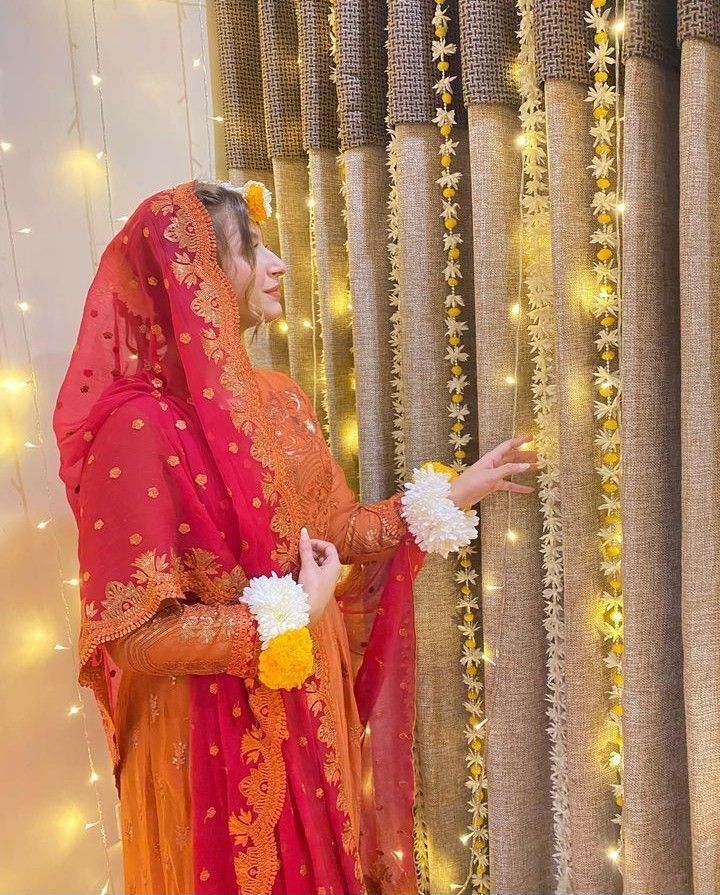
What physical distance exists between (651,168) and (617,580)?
2.09 ft

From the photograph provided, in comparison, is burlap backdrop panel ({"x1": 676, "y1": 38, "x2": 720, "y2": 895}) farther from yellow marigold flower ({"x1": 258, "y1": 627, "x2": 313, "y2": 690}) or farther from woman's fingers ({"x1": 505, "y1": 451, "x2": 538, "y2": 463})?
yellow marigold flower ({"x1": 258, "y1": 627, "x2": 313, "y2": 690})

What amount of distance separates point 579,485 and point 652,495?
0.40 ft

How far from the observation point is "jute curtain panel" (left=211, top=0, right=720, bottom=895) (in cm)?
104

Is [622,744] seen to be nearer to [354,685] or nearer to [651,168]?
[354,685]

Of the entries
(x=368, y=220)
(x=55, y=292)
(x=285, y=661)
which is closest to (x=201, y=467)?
(x=285, y=661)

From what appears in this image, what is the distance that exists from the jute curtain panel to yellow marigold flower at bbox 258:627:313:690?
441mm

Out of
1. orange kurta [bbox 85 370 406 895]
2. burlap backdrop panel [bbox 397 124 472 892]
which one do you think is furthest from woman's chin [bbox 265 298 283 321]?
burlap backdrop panel [bbox 397 124 472 892]

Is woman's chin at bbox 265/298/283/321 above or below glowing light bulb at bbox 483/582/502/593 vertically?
above

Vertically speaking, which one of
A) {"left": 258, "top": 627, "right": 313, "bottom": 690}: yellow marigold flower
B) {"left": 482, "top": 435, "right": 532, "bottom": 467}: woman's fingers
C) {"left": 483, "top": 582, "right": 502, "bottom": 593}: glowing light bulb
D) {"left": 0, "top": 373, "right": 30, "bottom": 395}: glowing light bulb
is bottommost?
{"left": 483, "top": 582, "right": 502, "bottom": 593}: glowing light bulb

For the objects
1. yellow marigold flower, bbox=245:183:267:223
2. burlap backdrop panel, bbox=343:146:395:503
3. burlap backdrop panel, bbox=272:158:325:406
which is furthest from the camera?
burlap backdrop panel, bbox=272:158:325:406

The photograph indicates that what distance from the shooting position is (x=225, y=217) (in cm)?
116

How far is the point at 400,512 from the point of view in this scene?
1.35 meters

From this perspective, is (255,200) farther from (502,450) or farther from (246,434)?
(502,450)

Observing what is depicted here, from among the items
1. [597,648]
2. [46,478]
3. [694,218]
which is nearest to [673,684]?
[597,648]
